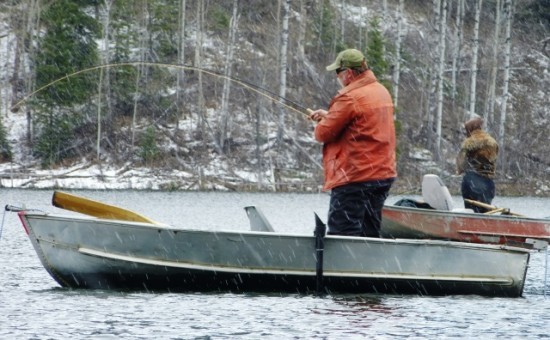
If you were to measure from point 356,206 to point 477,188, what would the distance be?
5.61 metres

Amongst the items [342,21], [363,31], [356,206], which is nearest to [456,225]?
[356,206]

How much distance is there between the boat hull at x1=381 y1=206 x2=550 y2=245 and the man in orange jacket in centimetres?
528

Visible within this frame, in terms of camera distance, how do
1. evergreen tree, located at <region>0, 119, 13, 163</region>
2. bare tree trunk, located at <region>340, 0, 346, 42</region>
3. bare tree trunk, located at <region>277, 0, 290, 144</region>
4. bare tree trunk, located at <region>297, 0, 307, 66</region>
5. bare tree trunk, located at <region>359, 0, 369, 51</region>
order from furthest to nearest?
bare tree trunk, located at <region>340, 0, 346, 42</region> < bare tree trunk, located at <region>297, 0, 307, 66</region> < bare tree trunk, located at <region>359, 0, 369, 51</region> < bare tree trunk, located at <region>277, 0, 290, 144</region> < evergreen tree, located at <region>0, 119, 13, 163</region>

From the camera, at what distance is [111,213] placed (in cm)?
1148

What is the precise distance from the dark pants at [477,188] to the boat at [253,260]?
470cm

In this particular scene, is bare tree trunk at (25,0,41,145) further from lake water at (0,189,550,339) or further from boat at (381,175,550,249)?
lake water at (0,189,550,339)

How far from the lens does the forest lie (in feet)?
143

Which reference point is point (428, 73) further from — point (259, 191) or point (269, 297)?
point (269, 297)

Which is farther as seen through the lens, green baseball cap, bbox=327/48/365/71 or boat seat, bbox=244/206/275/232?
boat seat, bbox=244/206/275/232

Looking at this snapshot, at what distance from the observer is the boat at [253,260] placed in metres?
10.5

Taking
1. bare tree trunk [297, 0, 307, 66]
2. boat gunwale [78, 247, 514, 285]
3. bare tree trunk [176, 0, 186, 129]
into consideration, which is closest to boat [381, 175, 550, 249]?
boat gunwale [78, 247, 514, 285]

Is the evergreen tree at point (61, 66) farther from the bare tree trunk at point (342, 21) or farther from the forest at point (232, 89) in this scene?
the bare tree trunk at point (342, 21)

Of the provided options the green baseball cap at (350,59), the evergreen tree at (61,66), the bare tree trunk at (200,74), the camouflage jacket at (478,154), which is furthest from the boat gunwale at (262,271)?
the bare tree trunk at (200,74)

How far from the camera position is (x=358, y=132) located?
10453mm
